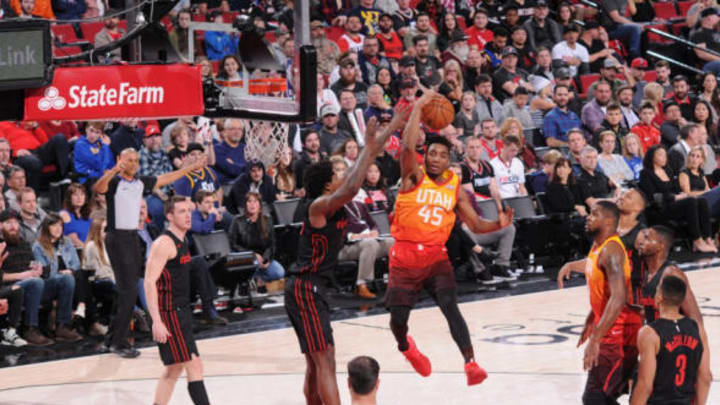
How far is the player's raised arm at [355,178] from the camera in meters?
6.02

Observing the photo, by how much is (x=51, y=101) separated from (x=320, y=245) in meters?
1.73

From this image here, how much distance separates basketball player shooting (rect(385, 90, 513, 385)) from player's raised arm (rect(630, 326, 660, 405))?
2.13 meters

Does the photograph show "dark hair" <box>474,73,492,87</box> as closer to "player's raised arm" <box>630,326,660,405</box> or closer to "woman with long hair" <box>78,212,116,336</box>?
"woman with long hair" <box>78,212,116,336</box>

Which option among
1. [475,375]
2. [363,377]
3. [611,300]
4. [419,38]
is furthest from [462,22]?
[363,377]

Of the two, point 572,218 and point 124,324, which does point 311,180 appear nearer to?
point 124,324

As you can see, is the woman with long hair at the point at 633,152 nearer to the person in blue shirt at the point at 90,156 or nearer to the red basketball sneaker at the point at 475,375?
the person in blue shirt at the point at 90,156

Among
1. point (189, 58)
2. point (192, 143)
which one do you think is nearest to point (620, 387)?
point (189, 58)

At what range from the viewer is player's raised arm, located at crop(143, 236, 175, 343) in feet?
21.5

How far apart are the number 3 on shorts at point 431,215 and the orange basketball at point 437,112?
0.78 metres

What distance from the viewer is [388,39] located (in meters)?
15.6

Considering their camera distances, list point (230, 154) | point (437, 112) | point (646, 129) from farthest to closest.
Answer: point (646, 129) → point (230, 154) → point (437, 112)

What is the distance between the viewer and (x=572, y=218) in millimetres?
12594

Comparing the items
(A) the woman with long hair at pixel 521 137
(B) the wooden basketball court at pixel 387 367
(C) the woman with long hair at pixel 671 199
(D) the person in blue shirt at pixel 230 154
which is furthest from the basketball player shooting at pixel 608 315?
(C) the woman with long hair at pixel 671 199

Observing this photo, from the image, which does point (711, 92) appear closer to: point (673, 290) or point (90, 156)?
point (90, 156)
